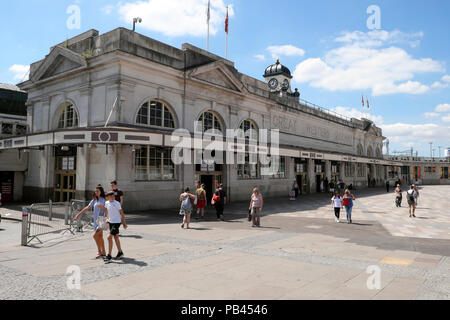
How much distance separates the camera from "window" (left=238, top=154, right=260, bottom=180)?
26.3 m

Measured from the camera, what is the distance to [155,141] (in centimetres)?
1656

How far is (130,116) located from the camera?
18156 mm

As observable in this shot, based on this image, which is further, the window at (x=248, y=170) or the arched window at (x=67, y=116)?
the window at (x=248, y=170)

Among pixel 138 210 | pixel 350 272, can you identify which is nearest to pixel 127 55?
pixel 138 210

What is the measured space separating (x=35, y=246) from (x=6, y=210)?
35.0 feet

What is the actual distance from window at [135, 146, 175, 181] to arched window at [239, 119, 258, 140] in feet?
30.0

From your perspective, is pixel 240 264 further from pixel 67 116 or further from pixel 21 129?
pixel 21 129

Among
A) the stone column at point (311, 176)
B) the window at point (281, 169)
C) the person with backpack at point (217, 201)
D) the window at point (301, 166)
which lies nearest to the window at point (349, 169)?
the stone column at point (311, 176)

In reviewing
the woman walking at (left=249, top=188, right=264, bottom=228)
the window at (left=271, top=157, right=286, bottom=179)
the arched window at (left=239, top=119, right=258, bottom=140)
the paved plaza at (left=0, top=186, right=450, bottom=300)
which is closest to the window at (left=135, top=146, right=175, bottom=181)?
the paved plaza at (left=0, top=186, right=450, bottom=300)

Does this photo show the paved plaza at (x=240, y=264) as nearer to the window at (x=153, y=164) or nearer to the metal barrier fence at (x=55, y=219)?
the metal barrier fence at (x=55, y=219)

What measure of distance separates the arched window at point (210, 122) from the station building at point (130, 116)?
82 mm

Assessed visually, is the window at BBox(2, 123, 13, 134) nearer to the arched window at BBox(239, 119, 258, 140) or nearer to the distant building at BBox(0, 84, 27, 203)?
the distant building at BBox(0, 84, 27, 203)

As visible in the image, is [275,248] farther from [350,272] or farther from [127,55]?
[127,55]

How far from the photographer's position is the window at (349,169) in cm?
4531
